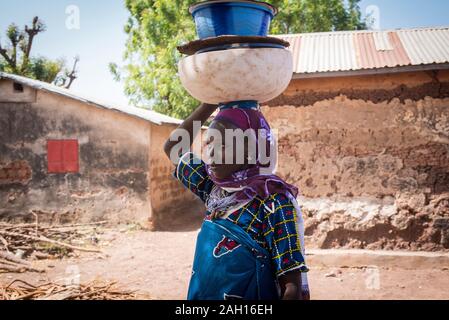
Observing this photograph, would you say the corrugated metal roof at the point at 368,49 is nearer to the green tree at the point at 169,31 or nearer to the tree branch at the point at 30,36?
the green tree at the point at 169,31

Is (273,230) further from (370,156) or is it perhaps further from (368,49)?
(368,49)

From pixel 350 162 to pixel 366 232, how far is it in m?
1.07

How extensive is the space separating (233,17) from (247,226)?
0.93m

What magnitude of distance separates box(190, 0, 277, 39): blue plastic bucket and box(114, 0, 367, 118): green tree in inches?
503

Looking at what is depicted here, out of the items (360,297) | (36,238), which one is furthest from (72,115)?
(360,297)

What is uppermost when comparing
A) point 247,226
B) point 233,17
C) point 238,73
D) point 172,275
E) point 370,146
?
point 233,17

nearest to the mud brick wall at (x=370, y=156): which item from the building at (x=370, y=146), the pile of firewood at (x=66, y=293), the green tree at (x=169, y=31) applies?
the building at (x=370, y=146)

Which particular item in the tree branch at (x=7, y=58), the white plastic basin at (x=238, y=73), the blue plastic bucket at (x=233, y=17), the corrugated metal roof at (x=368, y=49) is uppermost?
the tree branch at (x=7, y=58)

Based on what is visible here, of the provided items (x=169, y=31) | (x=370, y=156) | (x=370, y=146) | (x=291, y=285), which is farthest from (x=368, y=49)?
(x=169, y=31)

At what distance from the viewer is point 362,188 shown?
5773mm

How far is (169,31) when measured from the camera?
51.2 ft

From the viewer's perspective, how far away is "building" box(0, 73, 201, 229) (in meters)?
9.02

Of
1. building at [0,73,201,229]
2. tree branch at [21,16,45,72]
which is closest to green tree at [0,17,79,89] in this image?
tree branch at [21,16,45,72]

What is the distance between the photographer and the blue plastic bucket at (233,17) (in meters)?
1.76
